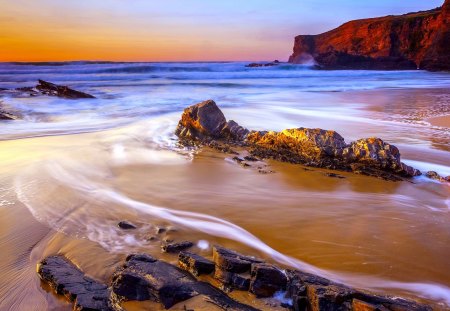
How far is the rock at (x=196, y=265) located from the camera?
7.43ft

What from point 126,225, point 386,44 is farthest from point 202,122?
point 386,44

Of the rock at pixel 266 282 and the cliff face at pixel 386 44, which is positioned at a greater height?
the cliff face at pixel 386 44

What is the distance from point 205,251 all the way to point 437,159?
4035 mm

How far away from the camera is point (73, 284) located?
2.20 metres

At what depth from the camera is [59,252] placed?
270cm

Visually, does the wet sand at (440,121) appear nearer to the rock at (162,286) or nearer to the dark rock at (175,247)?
the dark rock at (175,247)

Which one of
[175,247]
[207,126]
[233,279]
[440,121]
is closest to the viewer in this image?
[233,279]

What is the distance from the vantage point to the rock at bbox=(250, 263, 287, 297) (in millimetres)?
2055

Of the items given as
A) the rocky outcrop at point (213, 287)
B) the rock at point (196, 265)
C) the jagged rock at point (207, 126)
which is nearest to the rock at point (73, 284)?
the rocky outcrop at point (213, 287)

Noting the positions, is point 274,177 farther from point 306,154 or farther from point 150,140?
point 150,140

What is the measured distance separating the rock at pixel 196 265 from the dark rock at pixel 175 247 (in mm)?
283

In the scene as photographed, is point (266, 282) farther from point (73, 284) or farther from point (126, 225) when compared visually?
point (126, 225)

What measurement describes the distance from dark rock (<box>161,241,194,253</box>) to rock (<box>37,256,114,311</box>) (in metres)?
0.54

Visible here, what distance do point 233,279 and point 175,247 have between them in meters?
0.66
